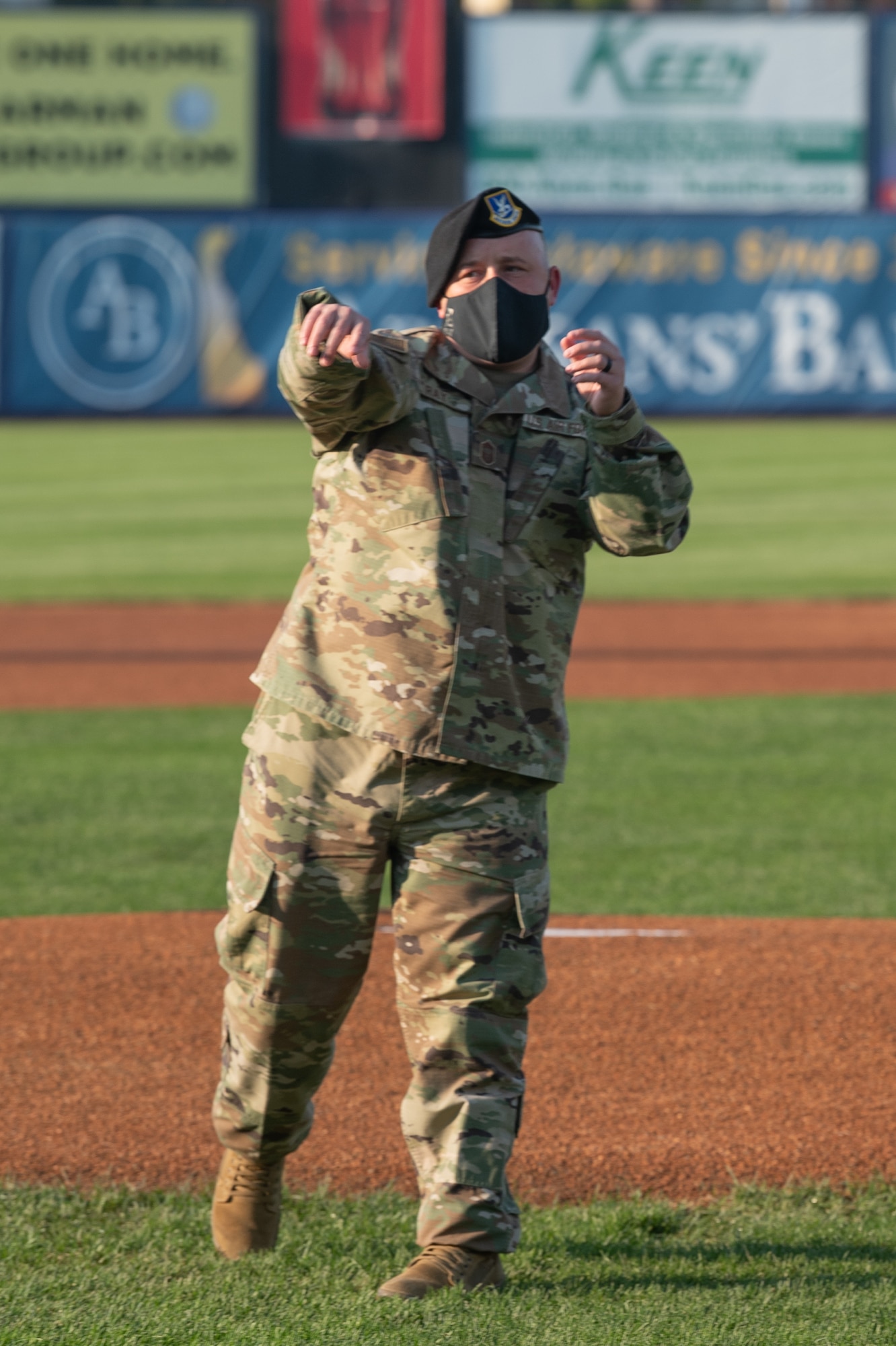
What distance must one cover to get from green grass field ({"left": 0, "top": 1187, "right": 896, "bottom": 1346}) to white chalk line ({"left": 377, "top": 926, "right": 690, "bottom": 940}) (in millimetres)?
1980

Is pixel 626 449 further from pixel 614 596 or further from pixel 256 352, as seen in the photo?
pixel 256 352

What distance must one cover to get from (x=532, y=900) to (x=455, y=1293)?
70 cm

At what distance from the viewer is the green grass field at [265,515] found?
1487cm

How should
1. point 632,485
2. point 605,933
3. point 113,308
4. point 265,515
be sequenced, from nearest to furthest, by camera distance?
point 632,485, point 605,933, point 265,515, point 113,308

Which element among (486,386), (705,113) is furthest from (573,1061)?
(705,113)

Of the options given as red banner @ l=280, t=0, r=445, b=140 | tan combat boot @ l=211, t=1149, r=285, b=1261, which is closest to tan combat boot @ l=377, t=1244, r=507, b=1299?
tan combat boot @ l=211, t=1149, r=285, b=1261

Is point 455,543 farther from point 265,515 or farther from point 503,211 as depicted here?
point 265,515

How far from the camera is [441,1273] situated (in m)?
3.27

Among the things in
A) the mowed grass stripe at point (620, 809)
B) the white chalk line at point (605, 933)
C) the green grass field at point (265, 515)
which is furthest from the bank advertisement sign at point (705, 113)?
the white chalk line at point (605, 933)

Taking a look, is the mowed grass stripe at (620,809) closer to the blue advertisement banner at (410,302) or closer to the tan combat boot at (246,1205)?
the tan combat boot at (246,1205)

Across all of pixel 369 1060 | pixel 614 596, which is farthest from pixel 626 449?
pixel 614 596

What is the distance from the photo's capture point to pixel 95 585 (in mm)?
14547

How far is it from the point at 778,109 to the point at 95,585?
21229 millimetres

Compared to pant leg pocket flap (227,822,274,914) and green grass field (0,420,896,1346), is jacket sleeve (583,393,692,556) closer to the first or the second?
pant leg pocket flap (227,822,274,914)
